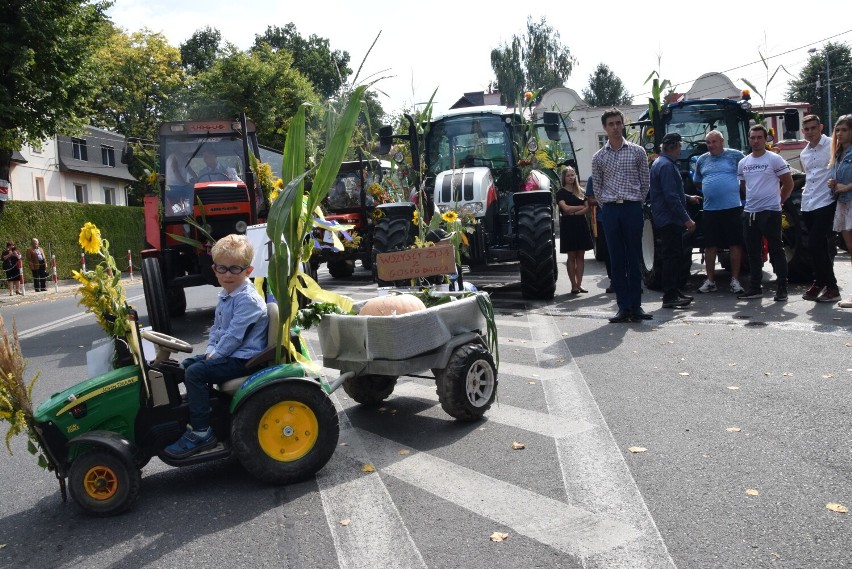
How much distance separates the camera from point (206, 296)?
1731 cm

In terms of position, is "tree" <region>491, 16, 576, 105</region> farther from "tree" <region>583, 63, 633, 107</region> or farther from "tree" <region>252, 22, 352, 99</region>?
"tree" <region>583, 63, 633, 107</region>

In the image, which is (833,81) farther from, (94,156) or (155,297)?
(155,297)

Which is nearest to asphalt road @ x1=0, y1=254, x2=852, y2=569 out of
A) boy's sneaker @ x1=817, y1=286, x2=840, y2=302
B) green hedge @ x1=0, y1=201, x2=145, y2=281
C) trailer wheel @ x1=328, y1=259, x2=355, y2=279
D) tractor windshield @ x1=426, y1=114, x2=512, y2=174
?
boy's sneaker @ x1=817, y1=286, x2=840, y2=302

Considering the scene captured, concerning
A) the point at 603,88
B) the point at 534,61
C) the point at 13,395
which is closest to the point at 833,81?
the point at 534,61

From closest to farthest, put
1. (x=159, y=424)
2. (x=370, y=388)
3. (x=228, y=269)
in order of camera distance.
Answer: (x=159, y=424) → (x=228, y=269) → (x=370, y=388)

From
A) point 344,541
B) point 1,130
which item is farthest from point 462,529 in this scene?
point 1,130

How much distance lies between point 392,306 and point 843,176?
603 cm

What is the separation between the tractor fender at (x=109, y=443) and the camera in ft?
13.5

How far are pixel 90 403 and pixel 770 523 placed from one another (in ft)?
10.9

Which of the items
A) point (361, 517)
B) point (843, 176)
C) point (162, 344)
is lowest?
point (361, 517)

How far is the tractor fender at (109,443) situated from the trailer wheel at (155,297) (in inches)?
225

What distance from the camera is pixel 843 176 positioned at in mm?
8953

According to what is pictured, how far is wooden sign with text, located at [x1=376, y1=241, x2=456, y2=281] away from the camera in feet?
19.9

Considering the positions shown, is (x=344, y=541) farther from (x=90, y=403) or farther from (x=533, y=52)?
(x=533, y=52)
